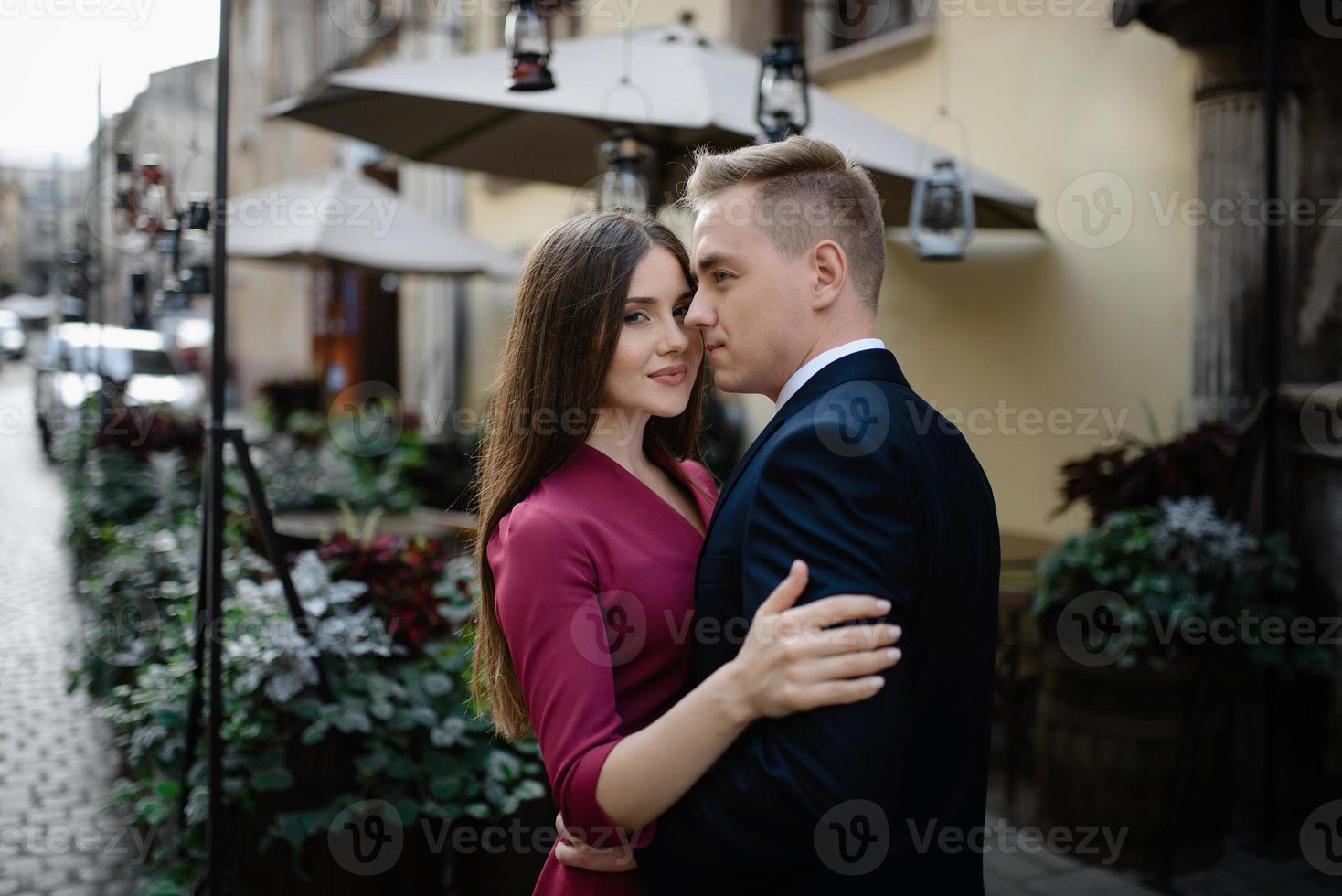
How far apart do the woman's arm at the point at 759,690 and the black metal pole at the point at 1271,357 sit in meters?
3.73

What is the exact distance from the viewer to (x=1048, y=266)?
20.5ft

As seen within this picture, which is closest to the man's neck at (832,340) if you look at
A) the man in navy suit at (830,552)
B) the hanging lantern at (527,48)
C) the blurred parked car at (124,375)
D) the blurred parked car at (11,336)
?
the man in navy suit at (830,552)

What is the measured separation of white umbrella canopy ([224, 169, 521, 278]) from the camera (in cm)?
817

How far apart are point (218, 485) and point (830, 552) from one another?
2459 mm

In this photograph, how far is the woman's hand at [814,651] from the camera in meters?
1.37

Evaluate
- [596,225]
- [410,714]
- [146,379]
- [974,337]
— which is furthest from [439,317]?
[596,225]

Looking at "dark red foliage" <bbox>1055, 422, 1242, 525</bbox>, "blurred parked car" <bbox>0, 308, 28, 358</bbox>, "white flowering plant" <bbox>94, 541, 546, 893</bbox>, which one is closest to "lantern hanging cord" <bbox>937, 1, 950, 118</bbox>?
"dark red foliage" <bbox>1055, 422, 1242, 525</bbox>

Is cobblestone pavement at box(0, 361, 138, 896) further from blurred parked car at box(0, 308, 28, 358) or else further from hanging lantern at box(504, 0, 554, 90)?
blurred parked car at box(0, 308, 28, 358)

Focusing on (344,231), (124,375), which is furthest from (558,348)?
(124,375)

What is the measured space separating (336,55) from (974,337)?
14.0m

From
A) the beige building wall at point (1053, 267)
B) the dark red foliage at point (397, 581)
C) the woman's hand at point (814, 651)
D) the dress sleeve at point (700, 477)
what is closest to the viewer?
the woman's hand at point (814, 651)

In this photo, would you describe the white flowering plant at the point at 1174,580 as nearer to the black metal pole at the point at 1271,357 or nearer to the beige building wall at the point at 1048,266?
the black metal pole at the point at 1271,357

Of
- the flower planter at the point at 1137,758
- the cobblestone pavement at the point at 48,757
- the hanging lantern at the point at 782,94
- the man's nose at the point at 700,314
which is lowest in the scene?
the cobblestone pavement at the point at 48,757

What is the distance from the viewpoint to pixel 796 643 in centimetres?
137
